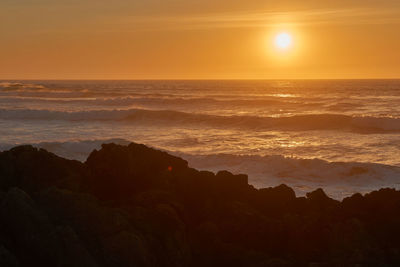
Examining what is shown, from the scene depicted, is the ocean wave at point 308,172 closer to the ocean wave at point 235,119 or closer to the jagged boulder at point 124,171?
the jagged boulder at point 124,171

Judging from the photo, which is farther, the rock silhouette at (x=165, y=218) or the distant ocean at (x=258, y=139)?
the distant ocean at (x=258, y=139)

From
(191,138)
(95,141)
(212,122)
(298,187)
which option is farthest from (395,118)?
(298,187)

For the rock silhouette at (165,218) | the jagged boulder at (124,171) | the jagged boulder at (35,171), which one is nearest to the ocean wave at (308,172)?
the rock silhouette at (165,218)

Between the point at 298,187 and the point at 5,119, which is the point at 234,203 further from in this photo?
the point at 5,119

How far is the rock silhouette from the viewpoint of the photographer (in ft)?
16.3

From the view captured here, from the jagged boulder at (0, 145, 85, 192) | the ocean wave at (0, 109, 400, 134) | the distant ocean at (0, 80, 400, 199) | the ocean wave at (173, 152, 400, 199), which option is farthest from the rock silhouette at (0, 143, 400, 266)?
the ocean wave at (0, 109, 400, 134)

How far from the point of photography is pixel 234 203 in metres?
6.13

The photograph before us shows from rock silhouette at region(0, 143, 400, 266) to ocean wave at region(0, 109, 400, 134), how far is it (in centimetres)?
2638

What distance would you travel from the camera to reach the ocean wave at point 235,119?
34.3 metres

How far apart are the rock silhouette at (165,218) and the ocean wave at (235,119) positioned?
2638 cm

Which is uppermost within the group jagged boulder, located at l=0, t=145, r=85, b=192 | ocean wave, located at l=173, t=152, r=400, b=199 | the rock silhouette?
jagged boulder, located at l=0, t=145, r=85, b=192

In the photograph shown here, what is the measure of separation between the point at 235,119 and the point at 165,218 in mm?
32366

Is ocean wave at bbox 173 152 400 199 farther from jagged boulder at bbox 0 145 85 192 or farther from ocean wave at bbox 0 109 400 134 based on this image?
ocean wave at bbox 0 109 400 134

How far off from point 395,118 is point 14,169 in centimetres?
3343
